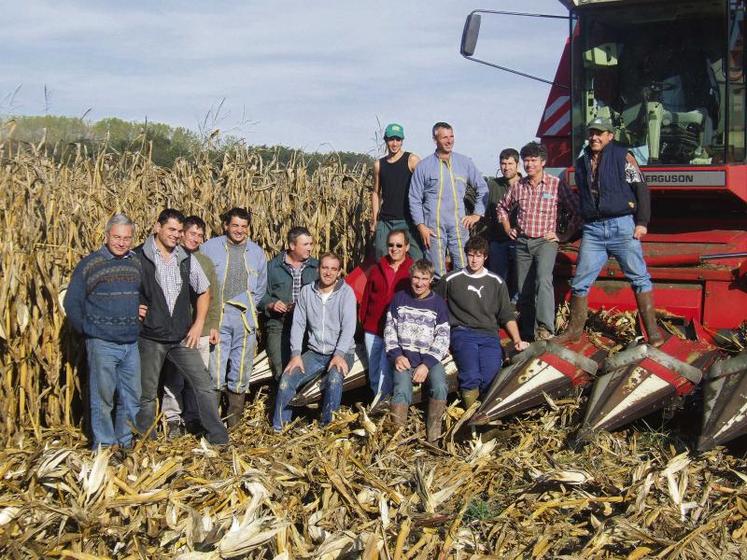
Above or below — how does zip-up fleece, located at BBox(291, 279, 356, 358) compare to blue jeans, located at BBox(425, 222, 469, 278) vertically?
below

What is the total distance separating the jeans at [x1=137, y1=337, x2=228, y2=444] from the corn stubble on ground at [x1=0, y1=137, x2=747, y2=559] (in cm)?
20

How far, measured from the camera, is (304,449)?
20.3 feet

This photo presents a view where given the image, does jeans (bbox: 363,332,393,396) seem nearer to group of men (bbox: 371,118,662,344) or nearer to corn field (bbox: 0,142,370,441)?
group of men (bbox: 371,118,662,344)

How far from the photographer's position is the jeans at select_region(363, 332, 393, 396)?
6.80 metres

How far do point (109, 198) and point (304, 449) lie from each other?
2739mm

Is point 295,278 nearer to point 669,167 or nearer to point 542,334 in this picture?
point 542,334

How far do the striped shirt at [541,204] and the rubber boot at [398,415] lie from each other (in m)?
2.03

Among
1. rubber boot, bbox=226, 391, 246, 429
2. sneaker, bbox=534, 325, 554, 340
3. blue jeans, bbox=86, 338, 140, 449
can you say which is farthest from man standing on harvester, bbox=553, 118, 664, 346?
blue jeans, bbox=86, 338, 140, 449

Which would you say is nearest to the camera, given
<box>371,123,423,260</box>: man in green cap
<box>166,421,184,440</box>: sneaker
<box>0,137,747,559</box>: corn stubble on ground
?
<box>0,137,747,559</box>: corn stubble on ground

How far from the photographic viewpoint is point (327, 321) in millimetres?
6969

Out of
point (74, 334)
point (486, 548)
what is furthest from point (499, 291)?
point (74, 334)

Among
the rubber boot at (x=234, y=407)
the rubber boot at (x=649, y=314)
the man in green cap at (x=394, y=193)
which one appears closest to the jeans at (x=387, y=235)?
the man in green cap at (x=394, y=193)

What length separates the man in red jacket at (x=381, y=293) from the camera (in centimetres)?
702

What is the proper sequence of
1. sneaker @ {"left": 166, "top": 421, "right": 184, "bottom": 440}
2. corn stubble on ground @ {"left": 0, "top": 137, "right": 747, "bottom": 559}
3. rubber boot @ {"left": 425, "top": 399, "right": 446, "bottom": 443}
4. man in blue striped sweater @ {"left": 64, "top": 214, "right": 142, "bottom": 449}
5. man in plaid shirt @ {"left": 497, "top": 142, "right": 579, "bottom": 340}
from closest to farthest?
1. corn stubble on ground @ {"left": 0, "top": 137, "right": 747, "bottom": 559}
2. man in blue striped sweater @ {"left": 64, "top": 214, "right": 142, "bottom": 449}
3. rubber boot @ {"left": 425, "top": 399, "right": 446, "bottom": 443}
4. sneaker @ {"left": 166, "top": 421, "right": 184, "bottom": 440}
5. man in plaid shirt @ {"left": 497, "top": 142, "right": 579, "bottom": 340}
